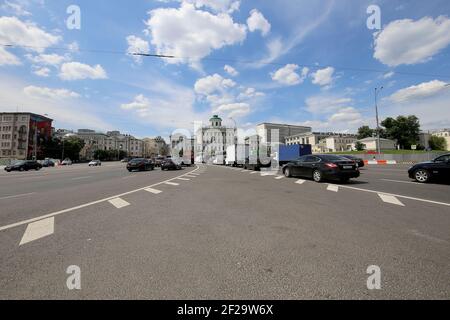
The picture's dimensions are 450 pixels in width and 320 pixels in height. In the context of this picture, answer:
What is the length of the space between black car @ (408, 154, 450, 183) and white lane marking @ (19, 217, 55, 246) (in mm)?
15135

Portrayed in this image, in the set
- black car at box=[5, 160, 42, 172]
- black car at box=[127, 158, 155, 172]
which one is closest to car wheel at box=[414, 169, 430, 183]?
black car at box=[127, 158, 155, 172]

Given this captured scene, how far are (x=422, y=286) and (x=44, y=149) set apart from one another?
95.8m

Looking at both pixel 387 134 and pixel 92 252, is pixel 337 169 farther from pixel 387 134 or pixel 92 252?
pixel 387 134

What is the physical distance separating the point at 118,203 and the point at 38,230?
267 cm

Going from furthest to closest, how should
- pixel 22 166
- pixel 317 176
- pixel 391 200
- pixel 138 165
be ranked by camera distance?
pixel 22 166
pixel 138 165
pixel 317 176
pixel 391 200

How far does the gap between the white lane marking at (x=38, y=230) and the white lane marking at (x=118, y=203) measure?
69.4 inches

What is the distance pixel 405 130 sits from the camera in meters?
92.2

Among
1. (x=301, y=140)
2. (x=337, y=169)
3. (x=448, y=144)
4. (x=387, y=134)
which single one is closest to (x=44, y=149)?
(x=337, y=169)

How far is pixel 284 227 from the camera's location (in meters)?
4.66

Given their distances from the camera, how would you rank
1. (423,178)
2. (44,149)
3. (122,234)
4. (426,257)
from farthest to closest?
1. (44,149)
2. (423,178)
3. (122,234)
4. (426,257)

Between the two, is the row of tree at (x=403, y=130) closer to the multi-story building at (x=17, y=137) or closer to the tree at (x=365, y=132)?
the tree at (x=365, y=132)

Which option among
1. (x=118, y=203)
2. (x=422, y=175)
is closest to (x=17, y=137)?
(x=118, y=203)

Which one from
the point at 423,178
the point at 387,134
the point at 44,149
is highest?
the point at 387,134

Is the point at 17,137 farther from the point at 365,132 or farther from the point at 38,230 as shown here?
the point at 365,132
